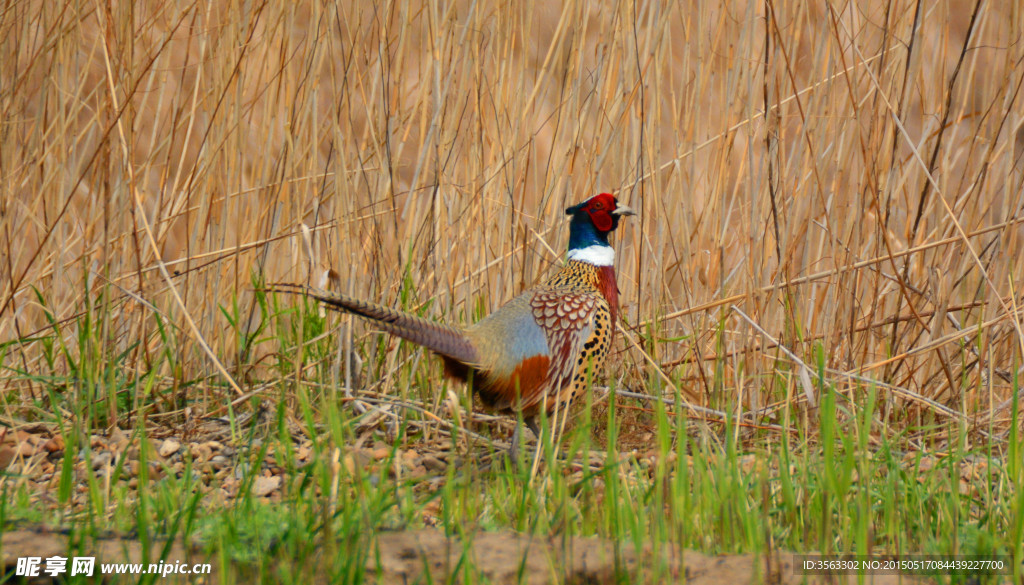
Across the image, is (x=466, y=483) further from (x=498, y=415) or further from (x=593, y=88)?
(x=593, y=88)

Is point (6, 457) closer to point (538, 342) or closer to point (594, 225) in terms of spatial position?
point (538, 342)

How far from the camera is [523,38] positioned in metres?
3.20

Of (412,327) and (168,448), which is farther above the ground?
(412,327)

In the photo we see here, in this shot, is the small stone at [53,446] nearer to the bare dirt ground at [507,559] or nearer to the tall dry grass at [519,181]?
the tall dry grass at [519,181]

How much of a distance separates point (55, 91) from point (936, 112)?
304 cm

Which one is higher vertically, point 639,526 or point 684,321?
point 684,321

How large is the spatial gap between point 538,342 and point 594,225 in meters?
0.45

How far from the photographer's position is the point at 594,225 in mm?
2922

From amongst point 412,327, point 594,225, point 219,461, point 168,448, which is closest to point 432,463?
point 412,327

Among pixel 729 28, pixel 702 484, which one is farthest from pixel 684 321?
pixel 702 484

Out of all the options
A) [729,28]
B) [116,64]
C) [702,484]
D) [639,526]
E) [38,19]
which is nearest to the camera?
[639,526]

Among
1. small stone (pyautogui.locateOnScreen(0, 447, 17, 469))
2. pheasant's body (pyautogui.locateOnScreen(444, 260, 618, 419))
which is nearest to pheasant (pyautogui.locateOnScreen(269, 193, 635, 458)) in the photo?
pheasant's body (pyautogui.locateOnScreen(444, 260, 618, 419))

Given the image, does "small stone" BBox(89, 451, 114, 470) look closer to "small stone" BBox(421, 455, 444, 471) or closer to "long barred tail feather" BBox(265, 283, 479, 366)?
"long barred tail feather" BBox(265, 283, 479, 366)

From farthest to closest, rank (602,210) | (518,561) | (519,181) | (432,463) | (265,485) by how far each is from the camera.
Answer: (519,181), (602,210), (432,463), (265,485), (518,561)
